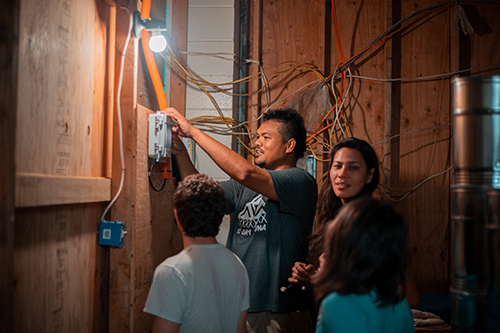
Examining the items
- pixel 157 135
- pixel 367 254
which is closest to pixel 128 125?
pixel 157 135

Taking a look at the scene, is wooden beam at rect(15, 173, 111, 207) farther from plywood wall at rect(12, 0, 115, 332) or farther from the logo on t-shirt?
the logo on t-shirt

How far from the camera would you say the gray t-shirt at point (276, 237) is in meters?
1.73

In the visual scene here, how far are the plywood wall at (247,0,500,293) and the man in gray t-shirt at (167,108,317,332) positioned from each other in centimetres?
83

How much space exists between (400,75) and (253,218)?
66.0 inches

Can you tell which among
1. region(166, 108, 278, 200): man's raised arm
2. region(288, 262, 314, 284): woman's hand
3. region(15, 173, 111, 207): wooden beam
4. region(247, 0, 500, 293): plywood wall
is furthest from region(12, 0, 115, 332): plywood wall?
region(247, 0, 500, 293): plywood wall

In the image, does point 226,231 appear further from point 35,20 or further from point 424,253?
point 35,20

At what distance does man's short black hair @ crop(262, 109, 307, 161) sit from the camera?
198cm

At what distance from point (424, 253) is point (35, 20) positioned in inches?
104

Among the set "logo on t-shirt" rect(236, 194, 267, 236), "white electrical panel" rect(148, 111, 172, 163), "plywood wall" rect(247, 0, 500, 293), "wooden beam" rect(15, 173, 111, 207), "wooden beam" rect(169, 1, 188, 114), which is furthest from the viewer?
"plywood wall" rect(247, 0, 500, 293)

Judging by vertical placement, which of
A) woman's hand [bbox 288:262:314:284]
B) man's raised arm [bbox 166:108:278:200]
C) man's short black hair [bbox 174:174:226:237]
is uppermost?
man's raised arm [bbox 166:108:278:200]

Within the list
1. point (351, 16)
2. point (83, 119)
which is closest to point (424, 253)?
point (351, 16)

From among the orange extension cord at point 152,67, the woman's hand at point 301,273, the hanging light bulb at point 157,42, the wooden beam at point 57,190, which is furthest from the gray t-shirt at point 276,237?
Result: the hanging light bulb at point 157,42

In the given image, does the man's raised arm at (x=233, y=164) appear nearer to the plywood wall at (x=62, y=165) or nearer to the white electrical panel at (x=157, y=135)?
the white electrical panel at (x=157, y=135)

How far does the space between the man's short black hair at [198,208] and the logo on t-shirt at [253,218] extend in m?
0.54
